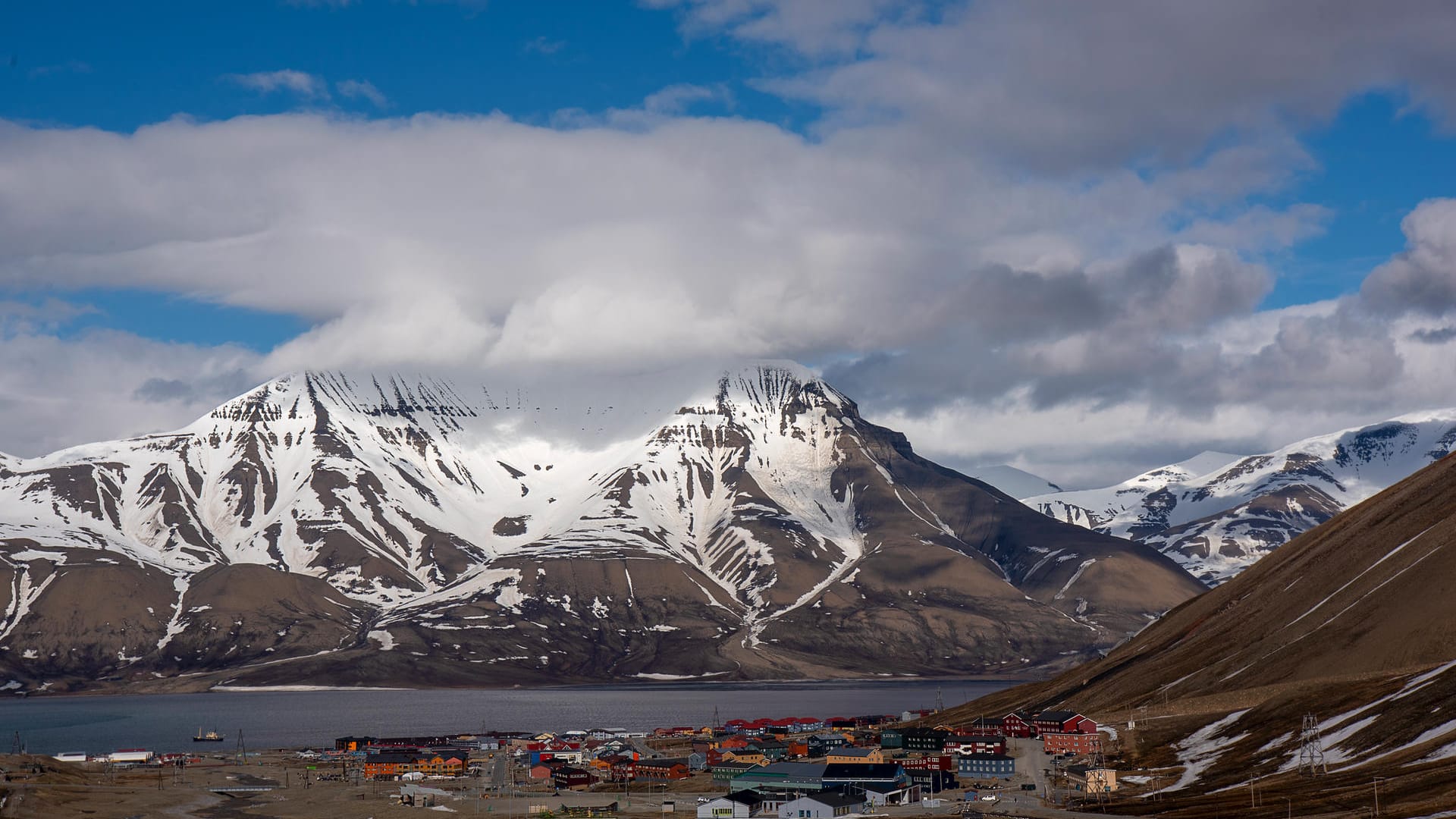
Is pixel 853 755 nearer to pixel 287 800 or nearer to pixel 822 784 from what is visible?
pixel 822 784

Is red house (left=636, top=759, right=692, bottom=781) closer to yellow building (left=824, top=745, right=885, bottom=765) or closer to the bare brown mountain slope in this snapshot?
yellow building (left=824, top=745, right=885, bottom=765)

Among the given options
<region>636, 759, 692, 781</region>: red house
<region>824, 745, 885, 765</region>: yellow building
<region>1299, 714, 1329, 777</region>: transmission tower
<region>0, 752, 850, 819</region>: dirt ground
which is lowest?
<region>0, 752, 850, 819</region>: dirt ground

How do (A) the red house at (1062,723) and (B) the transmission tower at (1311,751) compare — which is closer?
(B) the transmission tower at (1311,751)

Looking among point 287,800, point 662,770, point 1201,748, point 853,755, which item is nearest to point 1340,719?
point 1201,748

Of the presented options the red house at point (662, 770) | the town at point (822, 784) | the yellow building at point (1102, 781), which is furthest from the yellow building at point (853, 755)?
the yellow building at point (1102, 781)

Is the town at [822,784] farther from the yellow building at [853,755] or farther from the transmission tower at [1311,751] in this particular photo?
the transmission tower at [1311,751]

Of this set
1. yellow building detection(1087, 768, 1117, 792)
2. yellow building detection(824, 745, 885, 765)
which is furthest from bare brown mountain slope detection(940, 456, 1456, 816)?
yellow building detection(824, 745, 885, 765)
